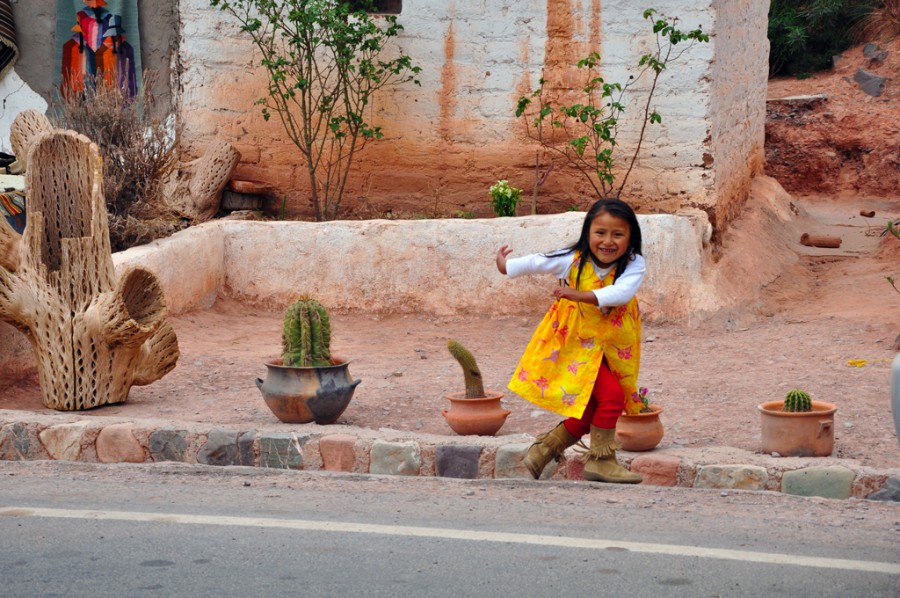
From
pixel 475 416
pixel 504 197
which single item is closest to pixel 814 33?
pixel 504 197

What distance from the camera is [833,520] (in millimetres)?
4770

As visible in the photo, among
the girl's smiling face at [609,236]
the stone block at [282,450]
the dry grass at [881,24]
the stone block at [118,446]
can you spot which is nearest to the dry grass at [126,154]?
the stone block at [118,446]

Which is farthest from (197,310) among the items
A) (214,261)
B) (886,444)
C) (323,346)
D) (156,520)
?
(886,444)

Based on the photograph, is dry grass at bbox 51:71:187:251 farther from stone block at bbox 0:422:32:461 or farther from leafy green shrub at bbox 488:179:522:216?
stone block at bbox 0:422:32:461

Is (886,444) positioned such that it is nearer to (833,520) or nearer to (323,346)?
(833,520)

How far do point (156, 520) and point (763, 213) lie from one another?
8850 mm

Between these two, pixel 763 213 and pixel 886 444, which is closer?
pixel 886 444

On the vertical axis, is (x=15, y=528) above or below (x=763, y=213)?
below

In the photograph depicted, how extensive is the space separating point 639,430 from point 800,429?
76 cm

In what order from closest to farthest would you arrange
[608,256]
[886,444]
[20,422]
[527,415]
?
[608,256] < [886,444] < [20,422] < [527,415]

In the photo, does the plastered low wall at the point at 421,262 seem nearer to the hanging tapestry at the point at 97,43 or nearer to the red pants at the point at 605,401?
the hanging tapestry at the point at 97,43

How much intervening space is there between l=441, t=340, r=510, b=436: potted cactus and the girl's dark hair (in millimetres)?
1113

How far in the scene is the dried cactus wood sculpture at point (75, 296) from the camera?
6.86 m

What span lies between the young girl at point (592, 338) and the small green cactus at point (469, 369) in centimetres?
85
